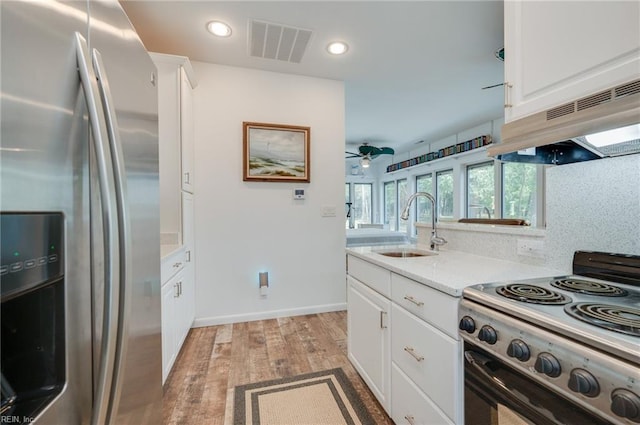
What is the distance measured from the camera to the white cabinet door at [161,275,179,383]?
159 cm

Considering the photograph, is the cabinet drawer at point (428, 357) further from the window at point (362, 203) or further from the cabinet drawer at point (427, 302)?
the window at point (362, 203)

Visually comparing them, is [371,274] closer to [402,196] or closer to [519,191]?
[519,191]

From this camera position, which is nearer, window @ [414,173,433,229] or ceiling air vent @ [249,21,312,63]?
ceiling air vent @ [249,21,312,63]

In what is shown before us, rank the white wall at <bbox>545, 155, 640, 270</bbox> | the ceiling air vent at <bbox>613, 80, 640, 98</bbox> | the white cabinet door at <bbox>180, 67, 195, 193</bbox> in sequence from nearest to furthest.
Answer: the ceiling air vent at <bbox>613, 80, 640, 98</bbox> < the white wall at <bbox>545, 155, 640, 270</bbox> < the white cabinet door at <bbox>180, 67, 195, 193</bbox>

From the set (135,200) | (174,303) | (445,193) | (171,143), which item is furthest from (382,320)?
(445,193)

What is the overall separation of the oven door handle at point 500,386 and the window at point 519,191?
3.65 metres

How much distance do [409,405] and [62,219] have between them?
1.42m

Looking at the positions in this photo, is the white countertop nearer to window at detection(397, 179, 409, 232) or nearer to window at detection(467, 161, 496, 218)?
window at detection(467, 161, 496, 218)

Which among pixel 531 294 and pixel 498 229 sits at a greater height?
pixel 498 229

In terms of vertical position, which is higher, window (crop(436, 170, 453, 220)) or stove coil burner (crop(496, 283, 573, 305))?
window (crop(436, 170, 453, 220))

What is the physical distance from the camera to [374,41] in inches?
90.4

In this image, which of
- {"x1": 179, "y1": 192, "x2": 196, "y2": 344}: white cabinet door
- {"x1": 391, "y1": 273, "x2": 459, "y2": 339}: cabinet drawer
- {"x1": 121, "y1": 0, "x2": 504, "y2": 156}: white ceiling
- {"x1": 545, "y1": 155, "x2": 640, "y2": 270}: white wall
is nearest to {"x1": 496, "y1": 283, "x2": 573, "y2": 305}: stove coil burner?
{"x1": 391, "y1": 273, "x2": 459, "y2": 339}: cabinet drawer

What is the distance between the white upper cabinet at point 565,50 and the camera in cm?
87

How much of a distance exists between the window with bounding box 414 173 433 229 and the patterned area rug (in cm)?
501
